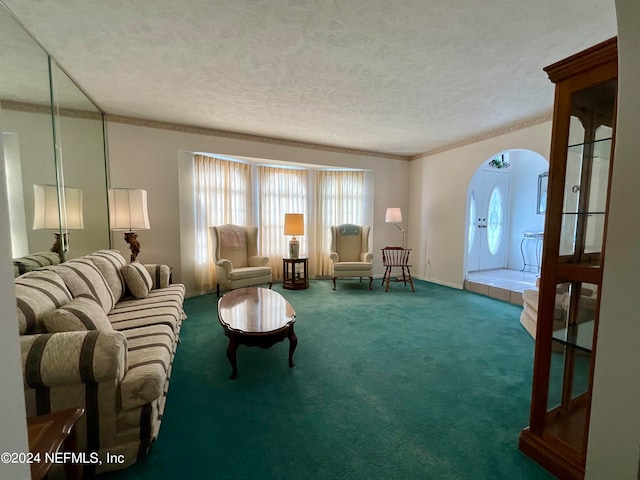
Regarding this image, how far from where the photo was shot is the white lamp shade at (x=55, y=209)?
2.11m

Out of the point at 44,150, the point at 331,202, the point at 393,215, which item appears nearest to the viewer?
the point at 44,150

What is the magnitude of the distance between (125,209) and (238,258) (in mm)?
1849

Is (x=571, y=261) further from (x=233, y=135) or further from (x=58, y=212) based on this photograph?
(x=233, y=135)

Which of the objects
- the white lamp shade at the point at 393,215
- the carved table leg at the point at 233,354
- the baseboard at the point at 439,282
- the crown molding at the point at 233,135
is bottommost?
the baseboard at the point at 439,282

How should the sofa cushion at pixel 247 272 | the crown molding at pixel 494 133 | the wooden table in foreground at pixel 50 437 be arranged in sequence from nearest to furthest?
the wooden table in foreground at pixel 50 437 < the crown molding at pixel 494 133 < the sofa cushion at pixel 247 272

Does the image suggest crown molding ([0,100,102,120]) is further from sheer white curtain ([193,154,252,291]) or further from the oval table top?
the oval table top

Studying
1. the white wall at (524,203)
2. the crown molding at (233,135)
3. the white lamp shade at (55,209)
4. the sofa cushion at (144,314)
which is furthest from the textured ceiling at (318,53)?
the white wall at (524,203)

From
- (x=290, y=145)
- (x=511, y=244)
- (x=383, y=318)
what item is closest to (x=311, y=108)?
(x=290, y=145)

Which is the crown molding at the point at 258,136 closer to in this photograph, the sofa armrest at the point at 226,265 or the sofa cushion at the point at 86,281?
the sofa cushion at the point at 86,281

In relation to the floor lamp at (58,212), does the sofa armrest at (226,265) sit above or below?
below

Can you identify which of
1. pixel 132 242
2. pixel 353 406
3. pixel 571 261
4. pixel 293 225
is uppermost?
pixel 293 225

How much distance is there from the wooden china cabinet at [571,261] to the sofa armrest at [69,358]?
210cm

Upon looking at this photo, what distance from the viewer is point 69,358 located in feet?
4.05

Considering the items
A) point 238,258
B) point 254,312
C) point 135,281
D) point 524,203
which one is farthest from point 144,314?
point 524,203
